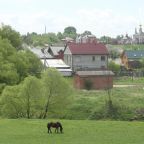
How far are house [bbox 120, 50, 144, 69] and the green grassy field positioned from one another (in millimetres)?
76284

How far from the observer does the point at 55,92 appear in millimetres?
40312

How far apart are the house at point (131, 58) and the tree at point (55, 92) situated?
66.0 m

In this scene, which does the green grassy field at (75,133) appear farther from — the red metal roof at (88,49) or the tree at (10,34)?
the red metal roof at (88,49)

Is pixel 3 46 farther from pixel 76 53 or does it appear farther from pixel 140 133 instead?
pixel 76 53

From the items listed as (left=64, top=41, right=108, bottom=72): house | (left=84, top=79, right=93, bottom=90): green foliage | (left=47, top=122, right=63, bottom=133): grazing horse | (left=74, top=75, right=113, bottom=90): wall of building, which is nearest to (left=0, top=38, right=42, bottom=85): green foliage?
(left=74, top=75, right=113, bottom=90): wall of building

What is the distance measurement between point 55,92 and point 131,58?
73.4 metres

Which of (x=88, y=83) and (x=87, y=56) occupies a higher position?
(x=87, y=56)

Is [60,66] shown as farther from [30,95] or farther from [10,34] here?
[30,95]

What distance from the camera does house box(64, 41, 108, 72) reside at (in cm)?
8762

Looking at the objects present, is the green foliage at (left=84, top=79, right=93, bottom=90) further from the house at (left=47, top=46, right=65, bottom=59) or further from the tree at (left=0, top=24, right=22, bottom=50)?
the house at (left=47, top=46, right=65, bottom=59)

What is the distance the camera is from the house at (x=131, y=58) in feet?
350

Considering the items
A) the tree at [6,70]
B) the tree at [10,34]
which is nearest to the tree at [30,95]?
the tree at [6,70]

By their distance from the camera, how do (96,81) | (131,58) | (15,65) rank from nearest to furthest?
(15,65) < (96,81) < (131,58)

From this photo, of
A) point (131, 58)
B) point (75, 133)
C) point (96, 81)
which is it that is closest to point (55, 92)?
point (75, 133)
